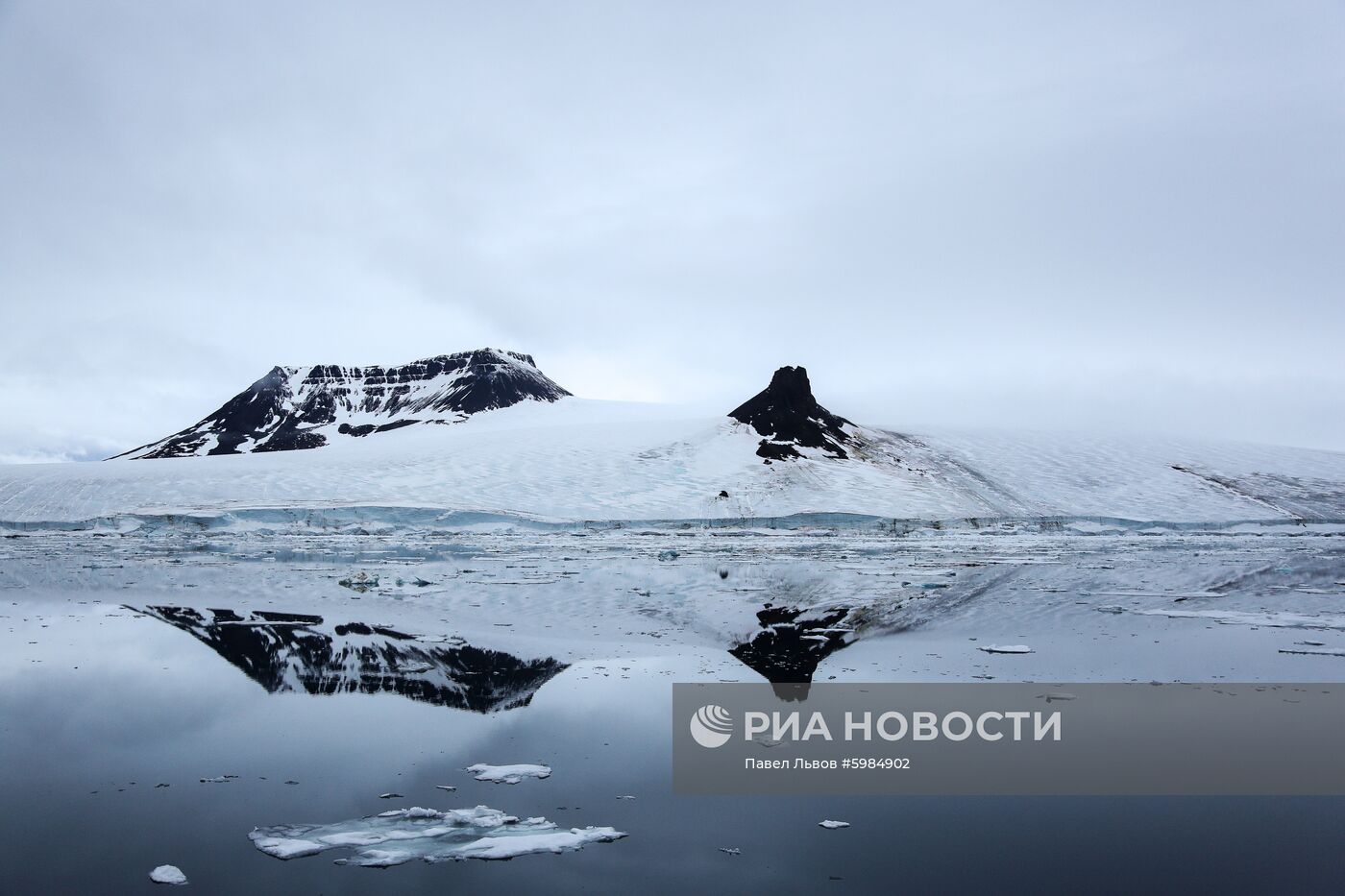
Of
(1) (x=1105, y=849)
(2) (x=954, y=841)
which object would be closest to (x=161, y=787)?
(2) (x=954, y=841)

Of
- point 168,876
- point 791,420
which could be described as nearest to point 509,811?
point 168,876

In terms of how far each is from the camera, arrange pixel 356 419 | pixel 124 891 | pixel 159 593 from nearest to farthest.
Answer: pixel 124 891 < pixel 159 593 < pixel 356 419

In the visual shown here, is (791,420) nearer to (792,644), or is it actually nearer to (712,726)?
(792,644)

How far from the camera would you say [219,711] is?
6680 mm

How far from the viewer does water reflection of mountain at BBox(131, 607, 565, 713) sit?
24.1 ft

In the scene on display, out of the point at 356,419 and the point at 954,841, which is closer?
the point at 954,841

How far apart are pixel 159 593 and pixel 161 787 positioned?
11705 mm

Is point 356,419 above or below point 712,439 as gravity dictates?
above

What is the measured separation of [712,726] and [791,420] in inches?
1686

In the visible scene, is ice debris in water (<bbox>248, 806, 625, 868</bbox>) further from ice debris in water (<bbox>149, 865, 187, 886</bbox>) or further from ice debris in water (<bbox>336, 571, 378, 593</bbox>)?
ice debris in water (<bbox>336, 571, 378, 593</bbox>)

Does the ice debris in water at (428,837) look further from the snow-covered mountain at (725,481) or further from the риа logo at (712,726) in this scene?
the snow-covered mountain at (725,481)

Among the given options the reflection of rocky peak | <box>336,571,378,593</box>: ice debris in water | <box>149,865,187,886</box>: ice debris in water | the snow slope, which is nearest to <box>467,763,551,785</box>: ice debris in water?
<box>149,865,187,886</box>: ice debris in water

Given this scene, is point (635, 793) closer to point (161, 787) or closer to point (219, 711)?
point (161, 787)

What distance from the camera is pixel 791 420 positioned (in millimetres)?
48250
